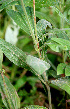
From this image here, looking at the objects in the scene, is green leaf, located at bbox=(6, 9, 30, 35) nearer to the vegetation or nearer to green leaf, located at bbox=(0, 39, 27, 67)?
the vegetation

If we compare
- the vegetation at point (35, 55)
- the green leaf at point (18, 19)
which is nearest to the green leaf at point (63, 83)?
the vegetation at point (35, 55)

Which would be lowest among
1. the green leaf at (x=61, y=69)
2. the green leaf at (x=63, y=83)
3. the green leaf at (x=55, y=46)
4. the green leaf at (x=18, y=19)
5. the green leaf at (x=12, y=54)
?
the green leaf at (x=63, y=83)

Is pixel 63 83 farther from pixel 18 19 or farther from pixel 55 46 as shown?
pixel 18 19

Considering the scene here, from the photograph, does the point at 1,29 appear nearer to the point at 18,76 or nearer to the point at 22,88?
the point at 18,76

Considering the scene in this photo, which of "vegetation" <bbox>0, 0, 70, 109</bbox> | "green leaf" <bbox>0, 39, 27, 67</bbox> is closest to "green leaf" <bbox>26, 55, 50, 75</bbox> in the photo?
"vegetation" <bbox>0, 0, 70, 109</bbox>

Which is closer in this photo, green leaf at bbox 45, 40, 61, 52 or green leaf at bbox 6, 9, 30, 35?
green leaf at bbox 45, 40, 61, 52

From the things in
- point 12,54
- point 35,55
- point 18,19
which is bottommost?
point 35,55

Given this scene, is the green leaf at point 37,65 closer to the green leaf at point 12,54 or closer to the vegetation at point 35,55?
the vegetation at point 35,55

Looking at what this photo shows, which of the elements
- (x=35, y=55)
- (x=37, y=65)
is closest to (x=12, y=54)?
(x=37, y=65)
